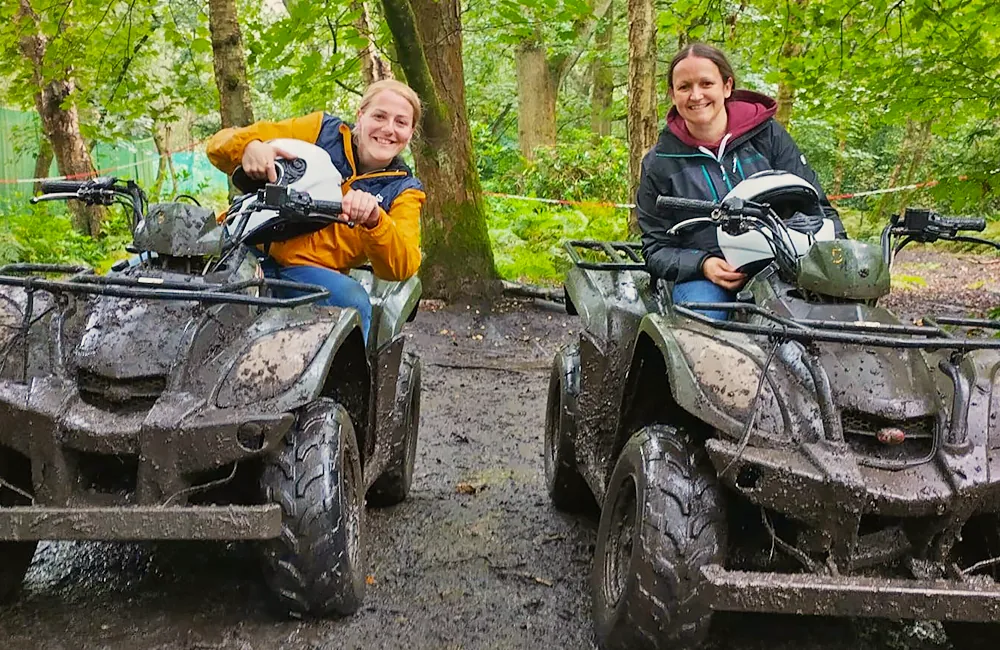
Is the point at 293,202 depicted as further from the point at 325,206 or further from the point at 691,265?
the point at 691,265

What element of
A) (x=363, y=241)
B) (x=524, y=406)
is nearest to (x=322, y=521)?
(x=363, y=241)

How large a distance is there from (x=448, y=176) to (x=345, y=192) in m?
4.65

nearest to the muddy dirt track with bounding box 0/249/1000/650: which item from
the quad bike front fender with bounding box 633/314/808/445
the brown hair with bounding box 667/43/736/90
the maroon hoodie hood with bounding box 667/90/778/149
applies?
the quad bike front fender with bounding box 633/314/808/445

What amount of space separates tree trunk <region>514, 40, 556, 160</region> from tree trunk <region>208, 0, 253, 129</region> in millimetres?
9135

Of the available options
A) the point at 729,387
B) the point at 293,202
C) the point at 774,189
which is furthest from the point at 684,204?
the point at 293,202

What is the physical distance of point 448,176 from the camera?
8.45 m

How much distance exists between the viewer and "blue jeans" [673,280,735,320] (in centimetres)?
341

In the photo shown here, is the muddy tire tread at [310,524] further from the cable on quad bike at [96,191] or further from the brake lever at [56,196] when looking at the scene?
the brake lever at [56,196]

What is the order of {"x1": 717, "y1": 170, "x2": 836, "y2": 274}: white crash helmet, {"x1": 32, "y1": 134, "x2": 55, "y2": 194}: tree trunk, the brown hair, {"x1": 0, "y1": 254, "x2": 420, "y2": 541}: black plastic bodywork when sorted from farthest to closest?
{"x1": 32, "y1": 134, "x2": 55, "y2": 194}: tree trunk, the brown hair, {"x1": 717, "y1": 170, "x2": 836, "y2": 274}: white crash helmet, {"x1": 0, "y1": 254, "x2": 420, "y2": 541}: black plastic bodywork

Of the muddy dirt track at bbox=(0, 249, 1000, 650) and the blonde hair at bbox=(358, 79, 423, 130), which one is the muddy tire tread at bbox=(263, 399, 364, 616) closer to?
the muddy dirt track at bbox=(0, 249, 1000, 650)

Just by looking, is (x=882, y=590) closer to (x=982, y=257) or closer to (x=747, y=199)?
(x=747, y=199)

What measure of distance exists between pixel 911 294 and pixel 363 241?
30.3ft

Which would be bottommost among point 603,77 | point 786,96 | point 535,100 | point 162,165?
point 162,165

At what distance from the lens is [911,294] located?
11.0m
